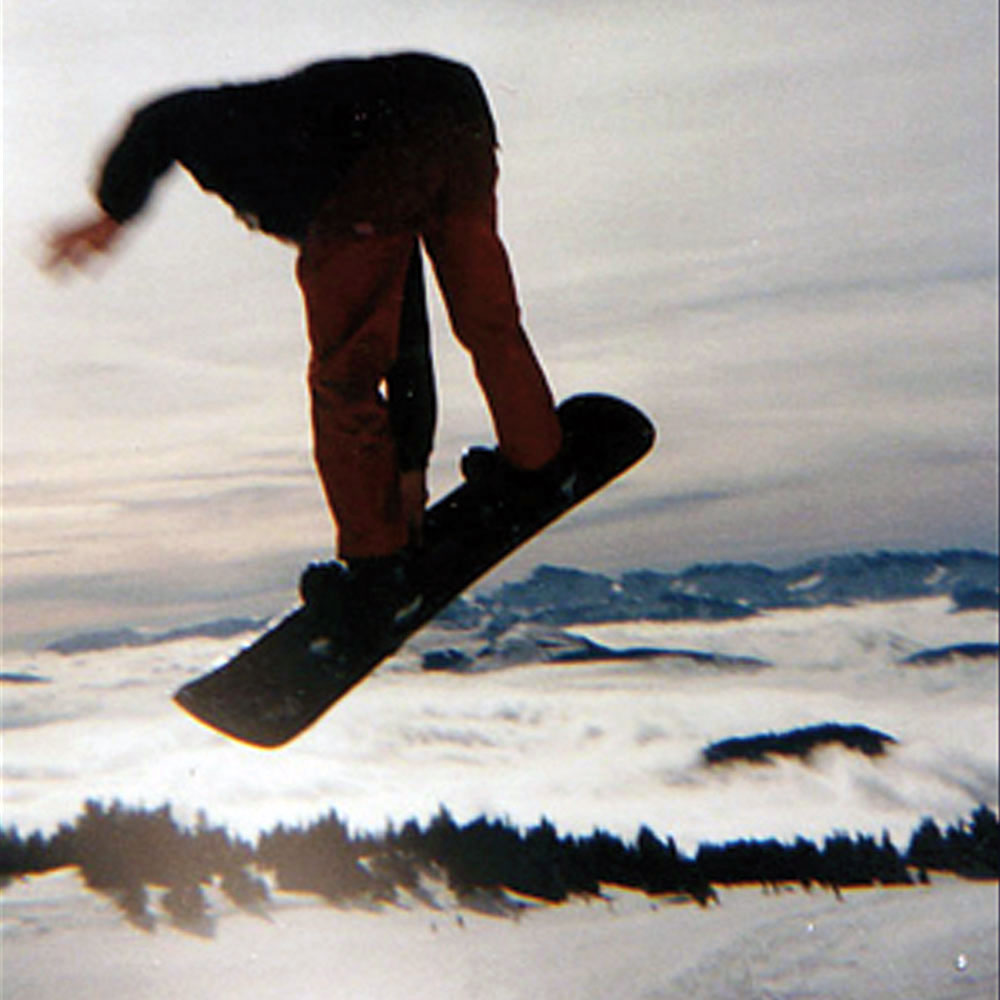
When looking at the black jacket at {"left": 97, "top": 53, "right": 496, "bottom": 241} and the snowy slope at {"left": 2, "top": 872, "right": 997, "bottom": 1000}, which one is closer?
the black jacket at {"left": 97, "top": 53, "right": 496, "bottom": 241}

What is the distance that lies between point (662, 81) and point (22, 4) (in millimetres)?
606

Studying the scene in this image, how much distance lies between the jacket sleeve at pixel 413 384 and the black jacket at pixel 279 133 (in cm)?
11

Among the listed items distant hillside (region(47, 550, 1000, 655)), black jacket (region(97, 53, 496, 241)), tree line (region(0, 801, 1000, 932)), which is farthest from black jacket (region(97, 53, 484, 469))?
tree line (region(0, 801, 1000, 932))

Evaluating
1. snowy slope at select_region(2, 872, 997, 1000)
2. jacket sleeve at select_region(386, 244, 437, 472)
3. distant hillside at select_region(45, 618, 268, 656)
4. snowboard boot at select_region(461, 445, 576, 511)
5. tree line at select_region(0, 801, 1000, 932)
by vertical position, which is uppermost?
jacket sleeve at select_region(386, 244, 437, 472)

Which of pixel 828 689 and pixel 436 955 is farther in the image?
pixel 828 689

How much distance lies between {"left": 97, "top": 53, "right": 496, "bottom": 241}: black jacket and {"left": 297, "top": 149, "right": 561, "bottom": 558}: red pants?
29 mm

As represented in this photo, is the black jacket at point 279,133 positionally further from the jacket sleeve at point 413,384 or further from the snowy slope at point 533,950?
the snowy slope at point 533,950

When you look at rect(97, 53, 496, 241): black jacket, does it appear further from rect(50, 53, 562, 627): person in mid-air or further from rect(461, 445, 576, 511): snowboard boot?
rect(461, 445, 576, 511): snowboard boot

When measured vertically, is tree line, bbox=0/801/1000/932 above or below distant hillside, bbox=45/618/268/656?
below

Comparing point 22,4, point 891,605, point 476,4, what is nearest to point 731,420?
point 891,605

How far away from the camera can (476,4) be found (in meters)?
1.10

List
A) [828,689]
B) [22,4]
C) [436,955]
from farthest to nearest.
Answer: [828,689] < [436,955] < [22,4]

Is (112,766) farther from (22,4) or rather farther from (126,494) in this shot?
(22,4)

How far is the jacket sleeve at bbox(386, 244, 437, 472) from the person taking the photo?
3.45 ft
